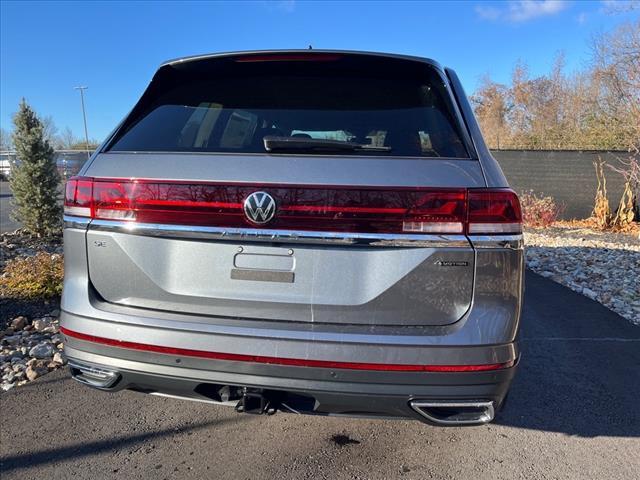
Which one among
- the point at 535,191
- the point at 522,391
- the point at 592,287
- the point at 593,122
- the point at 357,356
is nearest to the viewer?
the point at 357,356

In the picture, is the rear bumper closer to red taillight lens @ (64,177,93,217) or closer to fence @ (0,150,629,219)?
red taillight lens @ (64,177,93,217)

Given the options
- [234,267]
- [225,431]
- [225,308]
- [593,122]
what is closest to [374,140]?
[234,267]

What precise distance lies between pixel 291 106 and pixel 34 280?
383cm

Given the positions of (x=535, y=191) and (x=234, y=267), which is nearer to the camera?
(x=234, y=267)

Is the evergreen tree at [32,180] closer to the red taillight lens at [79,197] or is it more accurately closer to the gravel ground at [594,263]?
the red taillight lens at [79,197]

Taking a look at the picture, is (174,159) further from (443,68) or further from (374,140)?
(443,68)

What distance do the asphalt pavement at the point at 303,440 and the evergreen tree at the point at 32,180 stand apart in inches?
224

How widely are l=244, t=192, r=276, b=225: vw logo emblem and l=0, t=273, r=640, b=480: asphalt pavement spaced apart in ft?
4.28

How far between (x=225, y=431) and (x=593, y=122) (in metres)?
14.3

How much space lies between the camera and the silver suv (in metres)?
1.79

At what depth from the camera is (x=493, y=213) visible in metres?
1.81

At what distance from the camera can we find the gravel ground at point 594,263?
5512mm

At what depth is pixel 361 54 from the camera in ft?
7.57

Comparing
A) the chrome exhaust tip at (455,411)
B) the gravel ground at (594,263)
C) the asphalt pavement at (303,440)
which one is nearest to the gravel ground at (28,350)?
the asphalt pavement at (303,440)
